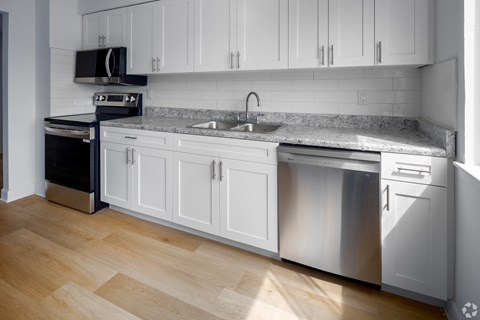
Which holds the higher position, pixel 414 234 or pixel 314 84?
pixel 314 84

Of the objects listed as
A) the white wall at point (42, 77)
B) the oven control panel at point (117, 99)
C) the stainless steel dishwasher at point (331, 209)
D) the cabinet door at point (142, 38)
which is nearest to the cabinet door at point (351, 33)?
the stainless steel dishwasher at point (331, 209)

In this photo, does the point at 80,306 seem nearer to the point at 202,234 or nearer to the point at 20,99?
the point at 202,234

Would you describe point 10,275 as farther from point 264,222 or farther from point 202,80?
point 202,80

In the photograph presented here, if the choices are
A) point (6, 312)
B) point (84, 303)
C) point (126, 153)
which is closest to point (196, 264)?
point (84, 303)

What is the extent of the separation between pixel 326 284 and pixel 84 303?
1.47m

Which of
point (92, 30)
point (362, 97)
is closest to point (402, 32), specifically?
point (362, 97)

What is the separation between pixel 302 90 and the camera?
2.52 meters

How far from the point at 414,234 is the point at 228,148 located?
130 centimetres

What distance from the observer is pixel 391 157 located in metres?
1.64

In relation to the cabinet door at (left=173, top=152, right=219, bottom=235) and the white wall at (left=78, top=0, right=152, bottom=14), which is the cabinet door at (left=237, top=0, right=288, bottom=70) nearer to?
the cabinet door at (left=173, top=152, right=219, bottom=235)

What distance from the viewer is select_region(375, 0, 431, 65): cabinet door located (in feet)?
5.94

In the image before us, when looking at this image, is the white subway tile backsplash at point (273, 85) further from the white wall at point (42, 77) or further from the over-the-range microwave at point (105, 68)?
the white wall at point (42, 77)

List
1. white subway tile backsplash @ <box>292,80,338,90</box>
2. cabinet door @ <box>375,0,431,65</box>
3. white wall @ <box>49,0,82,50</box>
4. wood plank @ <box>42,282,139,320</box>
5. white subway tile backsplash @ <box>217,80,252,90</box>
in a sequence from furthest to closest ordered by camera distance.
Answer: white wall @ <box>49,0,82,50</box> < white subway tile backsplash @ <box>217,80,252,90</box> < white subway tile backsplash @ <box>292,80,338,90</box> < cabinet door @ <box>375,0,431,65</box> < wood plank @ <box>42,282,139,320</box>

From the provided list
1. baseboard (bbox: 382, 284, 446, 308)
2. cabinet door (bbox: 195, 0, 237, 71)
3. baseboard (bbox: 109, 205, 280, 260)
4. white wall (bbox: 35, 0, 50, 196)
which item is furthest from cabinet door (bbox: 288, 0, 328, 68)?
white wall (bbox: 35, 0, 50, 196)
